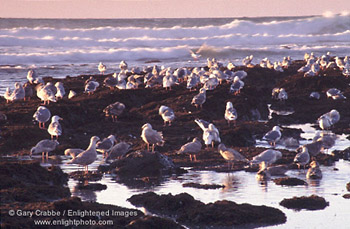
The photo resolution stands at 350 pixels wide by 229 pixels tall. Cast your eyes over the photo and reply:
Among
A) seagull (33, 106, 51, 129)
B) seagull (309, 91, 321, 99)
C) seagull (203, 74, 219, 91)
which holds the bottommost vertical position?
seagull (33, 106, 51, 129)

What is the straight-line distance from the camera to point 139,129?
74.5ft

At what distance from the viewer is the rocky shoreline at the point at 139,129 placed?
1241cm

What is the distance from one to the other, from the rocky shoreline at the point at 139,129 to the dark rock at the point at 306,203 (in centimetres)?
126

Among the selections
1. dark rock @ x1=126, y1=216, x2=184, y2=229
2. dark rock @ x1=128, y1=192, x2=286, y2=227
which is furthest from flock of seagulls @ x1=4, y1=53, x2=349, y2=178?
dark rock @ x1=126, y1=216, x2=184, y2=229

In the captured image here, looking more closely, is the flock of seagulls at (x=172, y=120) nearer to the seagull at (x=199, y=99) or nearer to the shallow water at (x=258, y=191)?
the seagull at (x=199, y=99)

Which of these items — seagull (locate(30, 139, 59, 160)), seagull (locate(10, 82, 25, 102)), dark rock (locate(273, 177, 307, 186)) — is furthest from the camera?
seagull (locate(10, 82, 25, 102))

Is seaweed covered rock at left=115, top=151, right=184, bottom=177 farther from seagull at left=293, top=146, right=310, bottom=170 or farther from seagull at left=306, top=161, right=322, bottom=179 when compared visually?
seagull at left=306, top=161, right=322, bottom=179

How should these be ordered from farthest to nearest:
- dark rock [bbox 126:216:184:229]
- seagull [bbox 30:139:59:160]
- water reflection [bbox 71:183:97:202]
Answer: seagull [bbox 30:139:59:160] < water reflection [bbox 71:183:97:202] < dark rock [bbox 126:216:184:229]

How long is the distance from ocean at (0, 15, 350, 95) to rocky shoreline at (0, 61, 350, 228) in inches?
620

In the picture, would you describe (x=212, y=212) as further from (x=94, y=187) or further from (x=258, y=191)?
(x=94, y=187)

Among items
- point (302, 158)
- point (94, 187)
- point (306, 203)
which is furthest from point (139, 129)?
point (306, 203)

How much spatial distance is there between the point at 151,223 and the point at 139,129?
11743 millimetres

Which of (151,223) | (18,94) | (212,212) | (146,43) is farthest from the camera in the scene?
(146,43)

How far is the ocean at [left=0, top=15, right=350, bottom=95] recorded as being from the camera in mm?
58812
